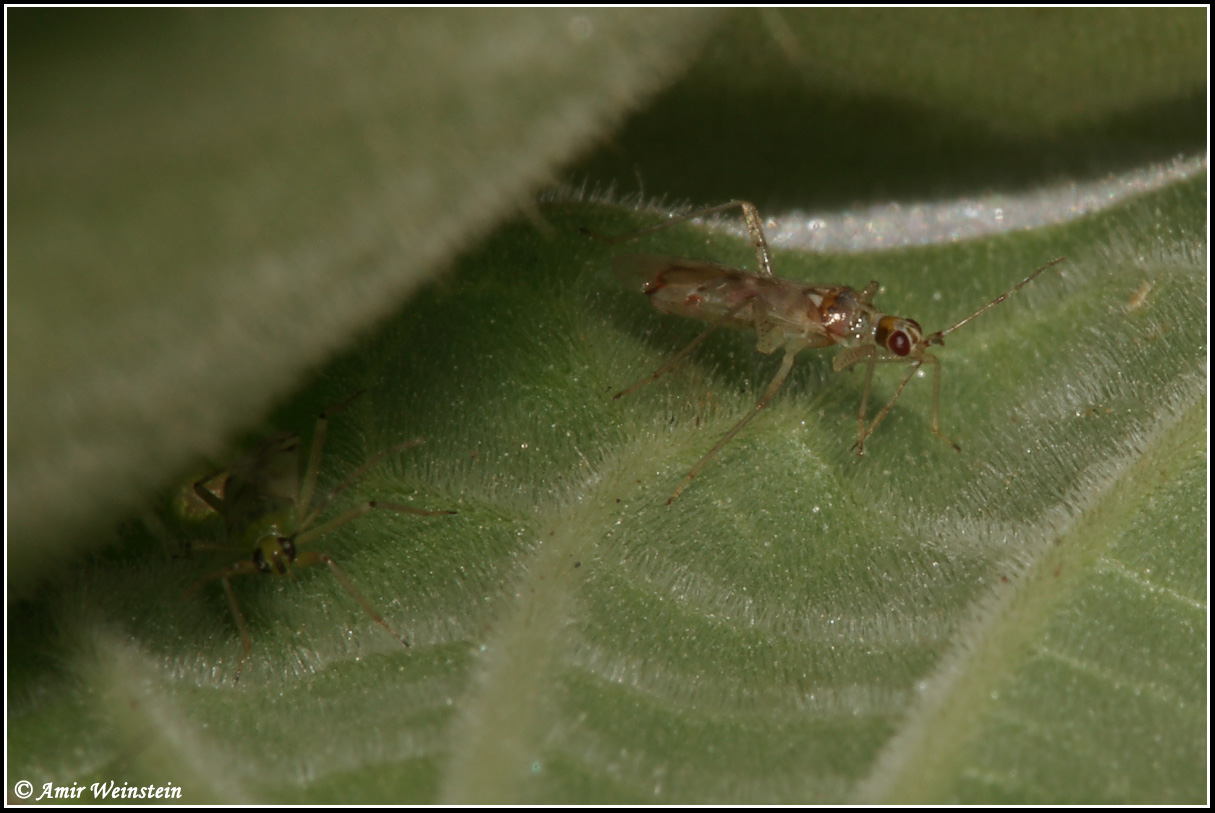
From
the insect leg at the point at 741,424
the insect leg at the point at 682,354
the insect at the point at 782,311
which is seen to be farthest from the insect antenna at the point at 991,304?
the insect leg at the point at 682,354

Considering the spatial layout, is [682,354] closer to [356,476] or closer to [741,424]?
[741,424]

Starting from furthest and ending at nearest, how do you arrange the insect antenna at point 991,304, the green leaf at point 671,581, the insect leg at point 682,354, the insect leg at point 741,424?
the insect antenna at point 991,304 → the insect leg at point 682,354 → the insect leg at point 741,424 → the green leaf at point 671,581

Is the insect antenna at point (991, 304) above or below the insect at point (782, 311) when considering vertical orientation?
above

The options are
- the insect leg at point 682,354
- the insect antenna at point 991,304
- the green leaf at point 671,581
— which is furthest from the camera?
the insect antenna at point 991,304

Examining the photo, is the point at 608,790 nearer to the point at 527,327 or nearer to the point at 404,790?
the point at 404,790

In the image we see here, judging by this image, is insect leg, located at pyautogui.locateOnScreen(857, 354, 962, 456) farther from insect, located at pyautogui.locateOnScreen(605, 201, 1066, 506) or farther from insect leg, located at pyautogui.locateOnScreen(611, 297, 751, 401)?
→ insect leg, located at pyautogui.locateOnScreen(611, 297, 751, 401)

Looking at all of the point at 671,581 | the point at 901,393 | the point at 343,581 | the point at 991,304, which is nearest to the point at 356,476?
the point at 343,581

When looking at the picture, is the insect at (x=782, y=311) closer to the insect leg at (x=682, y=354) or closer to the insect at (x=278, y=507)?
the insect leg at (x=682, y=354)
